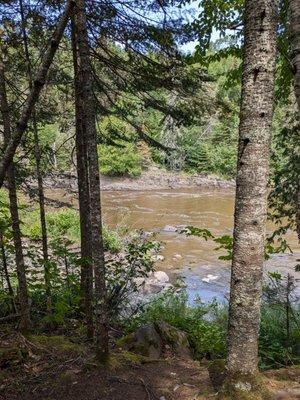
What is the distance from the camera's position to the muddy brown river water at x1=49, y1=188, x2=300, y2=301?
10953 millimetres

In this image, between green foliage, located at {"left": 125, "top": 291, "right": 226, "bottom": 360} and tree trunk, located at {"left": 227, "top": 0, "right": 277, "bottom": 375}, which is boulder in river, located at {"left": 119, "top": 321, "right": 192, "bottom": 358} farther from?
tree trunk, located at {"left": 227, "top": 0, "right": 277, "bottom": 375}

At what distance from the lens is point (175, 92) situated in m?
5.39

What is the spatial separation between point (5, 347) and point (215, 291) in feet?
23.1

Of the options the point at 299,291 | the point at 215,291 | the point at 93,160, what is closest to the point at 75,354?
the point at 93,160

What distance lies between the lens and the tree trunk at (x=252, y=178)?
2191 mm

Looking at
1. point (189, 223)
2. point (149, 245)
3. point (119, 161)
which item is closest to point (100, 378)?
point (149, 245)

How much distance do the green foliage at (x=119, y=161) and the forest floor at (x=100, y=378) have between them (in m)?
27.4

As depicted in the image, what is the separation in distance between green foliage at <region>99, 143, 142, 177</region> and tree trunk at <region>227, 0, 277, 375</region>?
2857 cm

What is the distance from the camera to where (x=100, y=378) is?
Answer: 3.05 m

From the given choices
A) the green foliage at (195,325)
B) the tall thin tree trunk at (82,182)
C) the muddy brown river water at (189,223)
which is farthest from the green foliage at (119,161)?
the tall thin tree trunk at (82,182)

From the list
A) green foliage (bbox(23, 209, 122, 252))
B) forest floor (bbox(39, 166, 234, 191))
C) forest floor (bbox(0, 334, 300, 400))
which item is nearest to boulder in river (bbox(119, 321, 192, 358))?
forest floor (bbox(0, 334, 300, 400))

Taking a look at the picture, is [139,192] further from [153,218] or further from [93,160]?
[93,160]

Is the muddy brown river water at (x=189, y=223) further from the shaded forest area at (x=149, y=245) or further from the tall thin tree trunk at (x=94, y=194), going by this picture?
the tall thin tree trunk at (x=94, y=194)

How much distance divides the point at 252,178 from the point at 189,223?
1571 centimetres
